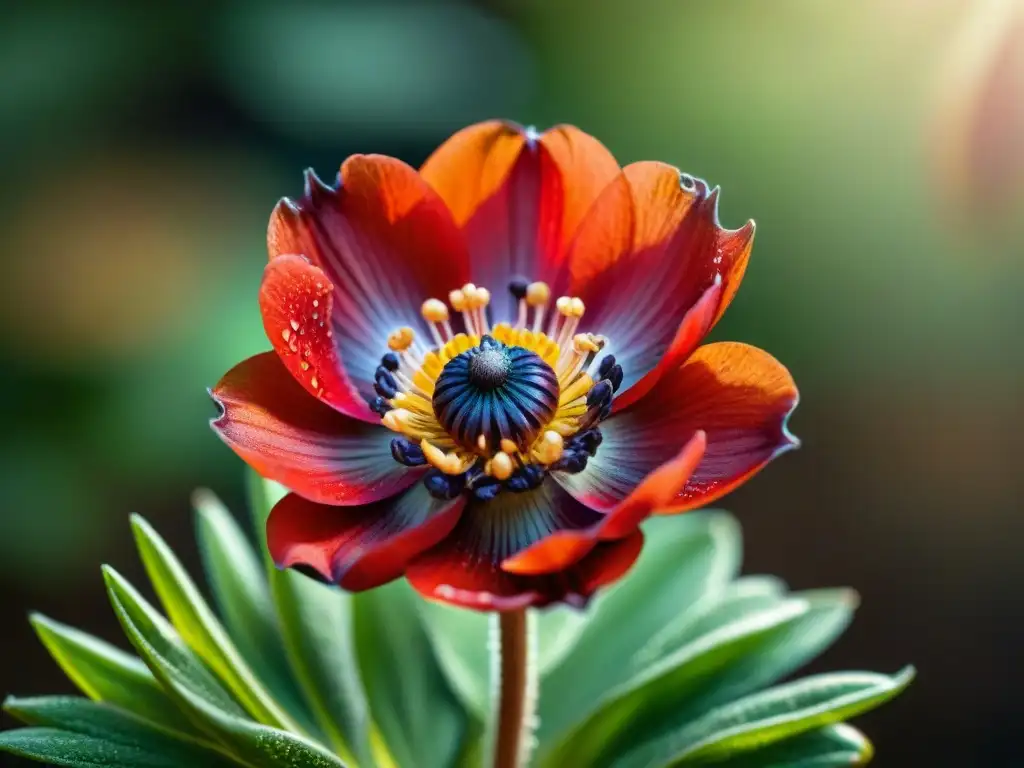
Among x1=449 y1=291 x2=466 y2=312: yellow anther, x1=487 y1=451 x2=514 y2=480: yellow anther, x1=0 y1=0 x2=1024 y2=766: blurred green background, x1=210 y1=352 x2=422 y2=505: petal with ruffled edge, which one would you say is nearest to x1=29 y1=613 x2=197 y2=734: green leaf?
x1=210 y1=352 x2=422 y2=505: petal with ruffled edge

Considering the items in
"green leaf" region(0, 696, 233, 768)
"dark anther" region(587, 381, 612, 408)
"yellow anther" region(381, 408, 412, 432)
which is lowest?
"green leaf" region(0, 696, 233, 768)

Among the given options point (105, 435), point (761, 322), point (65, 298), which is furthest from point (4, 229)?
point (761, 322)

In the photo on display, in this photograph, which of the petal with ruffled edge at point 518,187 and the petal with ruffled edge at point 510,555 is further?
the petal with ruffled edge at point 518,187

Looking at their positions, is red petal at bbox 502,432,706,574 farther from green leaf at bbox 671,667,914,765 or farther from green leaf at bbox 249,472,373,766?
green leaf at bbox 249,472,373,766

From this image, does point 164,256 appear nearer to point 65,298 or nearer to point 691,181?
point 65,298

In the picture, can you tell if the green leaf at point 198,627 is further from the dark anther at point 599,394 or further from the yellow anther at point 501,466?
the dark anther at point 599,394

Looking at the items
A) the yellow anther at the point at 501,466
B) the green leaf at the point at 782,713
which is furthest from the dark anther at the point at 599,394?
the green leaf at the point at 782,713
